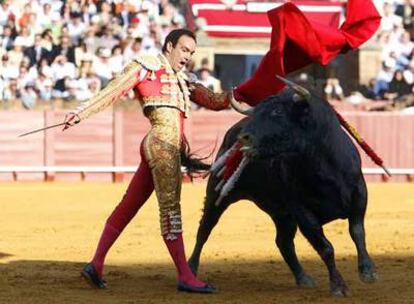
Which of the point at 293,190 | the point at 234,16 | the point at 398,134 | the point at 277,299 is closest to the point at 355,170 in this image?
the point at 293,190

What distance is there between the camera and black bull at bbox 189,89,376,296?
554cm

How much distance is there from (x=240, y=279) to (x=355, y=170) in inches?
42.5

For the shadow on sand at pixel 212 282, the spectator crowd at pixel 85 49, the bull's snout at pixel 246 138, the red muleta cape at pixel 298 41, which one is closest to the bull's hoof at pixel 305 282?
the shadow on sand at pixel 212 282

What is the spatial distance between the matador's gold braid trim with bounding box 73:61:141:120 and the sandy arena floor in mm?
877

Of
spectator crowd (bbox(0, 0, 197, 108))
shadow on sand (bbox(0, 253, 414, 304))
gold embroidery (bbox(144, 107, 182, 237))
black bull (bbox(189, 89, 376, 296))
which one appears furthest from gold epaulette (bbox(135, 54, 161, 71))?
spectator crowd (bbox(0, 0, 197, 108))

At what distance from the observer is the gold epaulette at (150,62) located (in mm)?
5887

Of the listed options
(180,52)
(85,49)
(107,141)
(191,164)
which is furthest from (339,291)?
(85,49)

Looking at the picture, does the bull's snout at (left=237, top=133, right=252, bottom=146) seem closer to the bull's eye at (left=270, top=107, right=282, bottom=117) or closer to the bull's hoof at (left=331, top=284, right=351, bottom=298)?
the bull's eye at (left=270, top=107, right=282, bottom=117)

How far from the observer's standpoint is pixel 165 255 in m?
7.75

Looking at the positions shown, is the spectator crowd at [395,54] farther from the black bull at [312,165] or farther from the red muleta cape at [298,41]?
the black bull at [312,165]

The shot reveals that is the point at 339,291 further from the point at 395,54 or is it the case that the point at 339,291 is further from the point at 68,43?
the point at 395,54

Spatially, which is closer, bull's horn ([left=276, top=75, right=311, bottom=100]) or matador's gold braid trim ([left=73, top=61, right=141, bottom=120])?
bull's horn ([left=276, top=75, right=311, bottom=100])

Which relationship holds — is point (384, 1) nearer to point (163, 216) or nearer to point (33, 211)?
point (33, 211)

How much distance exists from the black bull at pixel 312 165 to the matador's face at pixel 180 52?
0.45 meters
